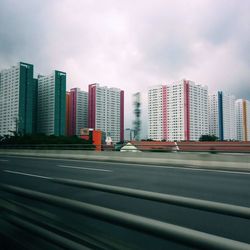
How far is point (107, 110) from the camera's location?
72.3 metres

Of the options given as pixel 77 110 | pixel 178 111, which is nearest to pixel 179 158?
pixel 178 111

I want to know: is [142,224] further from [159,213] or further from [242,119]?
[242,119]

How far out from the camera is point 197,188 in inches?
269

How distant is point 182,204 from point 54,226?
1.57m

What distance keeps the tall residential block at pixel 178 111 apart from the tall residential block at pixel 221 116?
10849 millimetres

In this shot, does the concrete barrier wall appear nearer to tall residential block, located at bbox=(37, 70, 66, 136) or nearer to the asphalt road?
the asphalt road

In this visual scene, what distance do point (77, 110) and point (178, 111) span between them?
1632 inches

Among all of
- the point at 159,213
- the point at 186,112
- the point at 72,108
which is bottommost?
the point at 159,213

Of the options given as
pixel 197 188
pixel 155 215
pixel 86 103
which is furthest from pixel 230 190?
pixel 86 103

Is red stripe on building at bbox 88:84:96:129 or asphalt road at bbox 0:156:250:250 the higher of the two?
red stripe on building at bbox 88:84:96:129

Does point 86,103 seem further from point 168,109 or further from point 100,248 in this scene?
point 100,248

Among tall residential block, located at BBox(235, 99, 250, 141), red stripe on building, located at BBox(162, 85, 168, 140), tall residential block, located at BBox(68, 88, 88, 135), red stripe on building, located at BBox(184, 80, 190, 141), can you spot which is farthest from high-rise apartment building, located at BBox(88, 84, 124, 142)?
tall residential block, located at BBox(235, 99, 250, 141)

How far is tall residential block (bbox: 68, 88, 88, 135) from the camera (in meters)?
82.4

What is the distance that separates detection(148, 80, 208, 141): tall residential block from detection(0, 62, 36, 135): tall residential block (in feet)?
85.4
